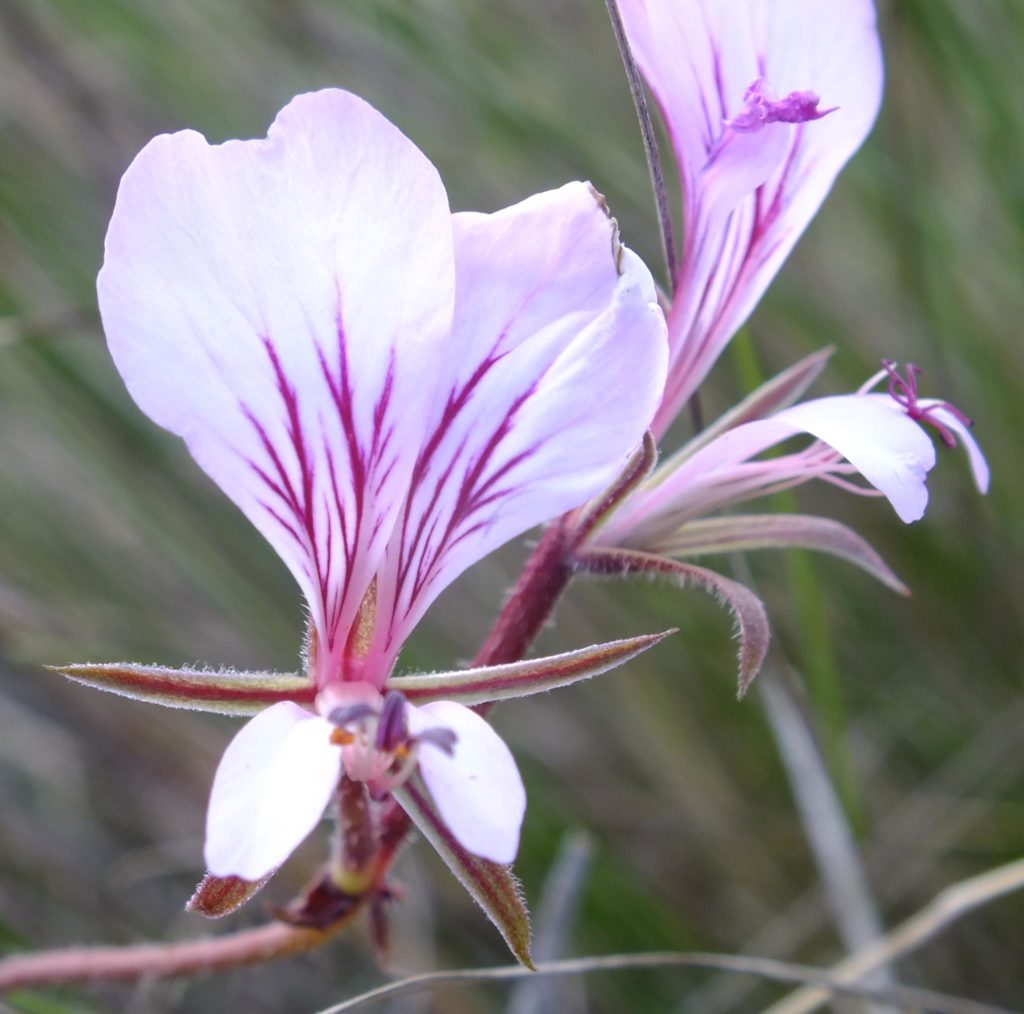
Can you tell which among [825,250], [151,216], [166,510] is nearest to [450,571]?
[151,216]

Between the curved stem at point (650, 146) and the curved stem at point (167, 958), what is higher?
the curved stem at point (650, 146)

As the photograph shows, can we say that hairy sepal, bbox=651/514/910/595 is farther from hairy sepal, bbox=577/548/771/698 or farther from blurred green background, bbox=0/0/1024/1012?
blurred green background, bbox=0/0/1024/1012

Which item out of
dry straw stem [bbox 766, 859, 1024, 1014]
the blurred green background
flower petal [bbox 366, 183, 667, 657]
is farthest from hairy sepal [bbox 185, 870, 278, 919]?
the blurred green background

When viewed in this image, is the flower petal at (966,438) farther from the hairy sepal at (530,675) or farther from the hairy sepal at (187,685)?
the hairy sepal at (187,685)

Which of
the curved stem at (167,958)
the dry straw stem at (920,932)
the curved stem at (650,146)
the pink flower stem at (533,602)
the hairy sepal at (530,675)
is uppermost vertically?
the curved stem at (650,146)

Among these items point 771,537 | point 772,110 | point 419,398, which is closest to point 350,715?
point 419,398

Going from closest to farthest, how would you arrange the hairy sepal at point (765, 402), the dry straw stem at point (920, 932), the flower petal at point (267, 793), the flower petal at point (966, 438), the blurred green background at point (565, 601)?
the flower petal at point (267, 793), the flower petal at point (966, 438), the hairy sepal at point (765, 402), the dry straw stem at point (920, 932), the blurred green background at point (565, 601)

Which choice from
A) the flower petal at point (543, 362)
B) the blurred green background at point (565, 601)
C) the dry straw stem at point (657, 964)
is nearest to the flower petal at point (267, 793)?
the flower petal at point (543, 362)

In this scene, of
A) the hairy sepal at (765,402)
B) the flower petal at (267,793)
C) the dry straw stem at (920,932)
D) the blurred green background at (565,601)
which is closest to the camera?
the flower petal at (267,793)
